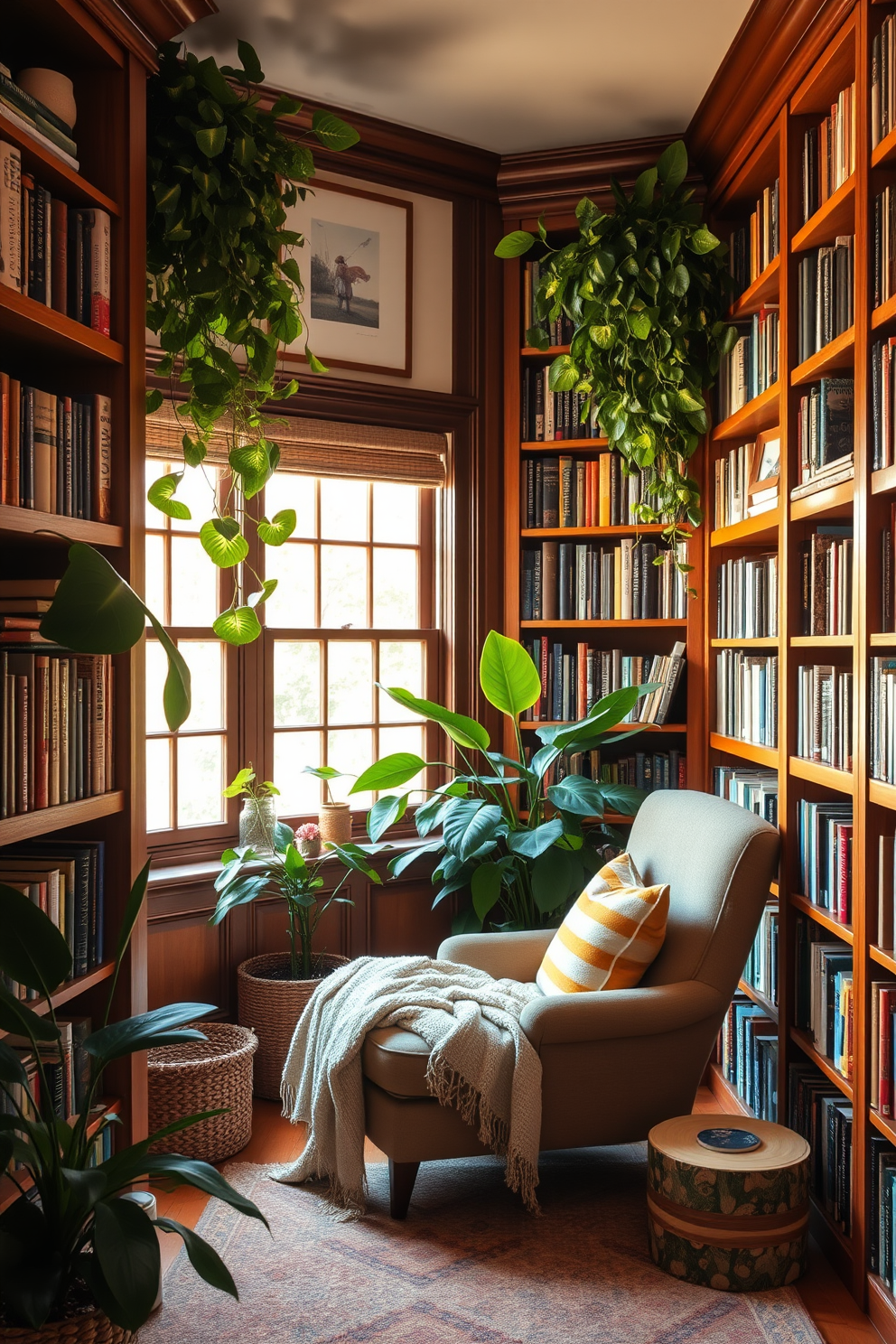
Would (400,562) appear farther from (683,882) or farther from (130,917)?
(130,917)

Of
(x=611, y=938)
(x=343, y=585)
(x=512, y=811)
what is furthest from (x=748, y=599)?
(x=343, y=585)

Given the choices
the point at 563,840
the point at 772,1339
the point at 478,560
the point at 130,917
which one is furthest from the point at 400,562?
the point at 772,1339

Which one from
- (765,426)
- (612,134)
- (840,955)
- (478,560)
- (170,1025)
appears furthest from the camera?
(478,560)

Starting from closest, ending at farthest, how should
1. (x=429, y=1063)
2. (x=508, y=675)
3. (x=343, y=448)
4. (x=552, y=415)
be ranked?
(x=429, y=1063) < (x=508, y=675) < (x=343, y=448) < (x=552, y=415)

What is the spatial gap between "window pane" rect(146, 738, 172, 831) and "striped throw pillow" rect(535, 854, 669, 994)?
137 cm

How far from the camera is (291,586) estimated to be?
3818 mm

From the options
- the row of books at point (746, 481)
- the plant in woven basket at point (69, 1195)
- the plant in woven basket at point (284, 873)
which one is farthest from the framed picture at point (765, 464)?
the plant in woven basket at point (69, 1195)

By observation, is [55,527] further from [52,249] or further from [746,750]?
[746,750]

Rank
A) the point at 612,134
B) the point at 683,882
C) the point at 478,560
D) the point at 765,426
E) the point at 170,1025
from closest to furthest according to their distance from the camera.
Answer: the point at 170,1025, the point at 683,882, the point at 765,426, the point at 612,134, the point at 478,560

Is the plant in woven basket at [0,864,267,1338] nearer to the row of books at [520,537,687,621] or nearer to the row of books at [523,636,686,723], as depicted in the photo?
the row of books at [523,636,686,723]

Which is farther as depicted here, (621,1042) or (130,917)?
(621,1042)

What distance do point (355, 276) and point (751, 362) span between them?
4.47 feet

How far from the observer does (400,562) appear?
4062 mm

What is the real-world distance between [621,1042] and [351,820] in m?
1.39
